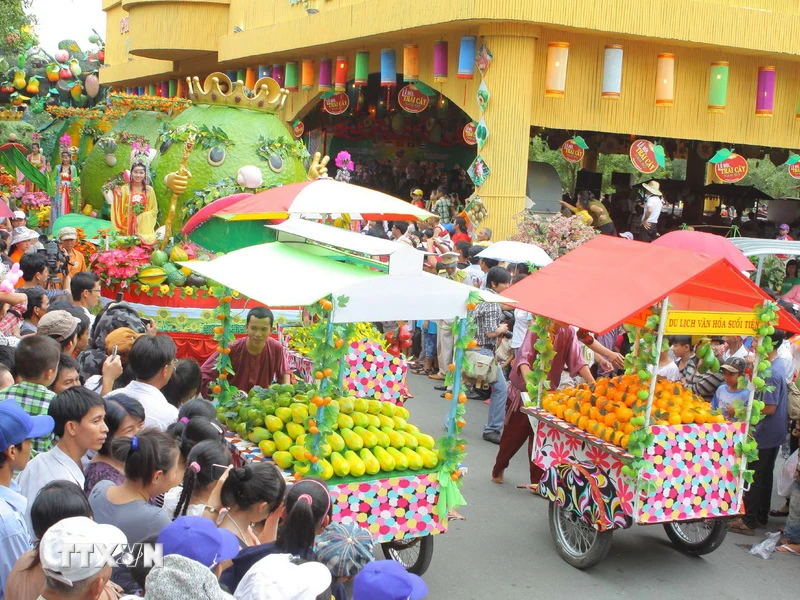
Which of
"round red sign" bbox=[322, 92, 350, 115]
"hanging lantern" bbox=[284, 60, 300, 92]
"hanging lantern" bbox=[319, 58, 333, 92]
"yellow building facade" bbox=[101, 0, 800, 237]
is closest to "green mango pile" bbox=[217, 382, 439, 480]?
"yellow building facade" bbox=[101, 0, 800, 237]

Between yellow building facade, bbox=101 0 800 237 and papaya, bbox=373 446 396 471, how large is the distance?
10.5 metres

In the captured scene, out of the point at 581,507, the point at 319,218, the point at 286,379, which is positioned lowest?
the point at 581,507

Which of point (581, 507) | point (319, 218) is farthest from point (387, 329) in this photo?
point (581, 507)

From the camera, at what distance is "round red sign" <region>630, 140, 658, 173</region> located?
1586cm

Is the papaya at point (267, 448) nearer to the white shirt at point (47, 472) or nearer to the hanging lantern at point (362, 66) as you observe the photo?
the white shirt at point (47, 472)

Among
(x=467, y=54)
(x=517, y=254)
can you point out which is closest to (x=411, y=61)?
(x=467, y=54)

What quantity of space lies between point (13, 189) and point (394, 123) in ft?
33.6

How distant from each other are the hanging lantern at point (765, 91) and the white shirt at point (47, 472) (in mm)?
16075

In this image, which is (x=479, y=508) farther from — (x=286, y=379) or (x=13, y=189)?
(x=13, y=189)

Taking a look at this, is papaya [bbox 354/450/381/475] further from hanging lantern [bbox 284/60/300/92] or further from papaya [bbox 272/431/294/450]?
hanging lantern [bbox 284/60/300/92]

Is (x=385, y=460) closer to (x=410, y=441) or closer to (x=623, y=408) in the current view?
(x=410, y=441)

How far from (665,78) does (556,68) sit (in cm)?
213

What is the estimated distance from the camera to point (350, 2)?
19031 mm

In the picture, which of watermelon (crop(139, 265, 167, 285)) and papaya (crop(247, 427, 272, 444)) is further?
watermelon (crop(139, 265, 167, 285))
